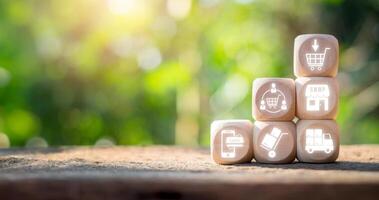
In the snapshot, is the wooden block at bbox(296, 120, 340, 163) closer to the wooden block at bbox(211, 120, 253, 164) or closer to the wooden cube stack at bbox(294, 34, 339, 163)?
the wooden cube stack at bbox(294, 34, 339, 163)

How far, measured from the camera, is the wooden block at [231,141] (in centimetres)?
158

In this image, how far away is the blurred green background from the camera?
3.73m

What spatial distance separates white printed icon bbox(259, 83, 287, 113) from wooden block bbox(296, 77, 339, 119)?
1.6 inches

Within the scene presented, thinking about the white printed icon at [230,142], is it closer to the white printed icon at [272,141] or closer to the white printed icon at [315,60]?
the white printed icon at [272,141]

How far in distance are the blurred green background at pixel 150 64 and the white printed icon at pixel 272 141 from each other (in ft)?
6.76

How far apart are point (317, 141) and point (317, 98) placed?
10 centimetres

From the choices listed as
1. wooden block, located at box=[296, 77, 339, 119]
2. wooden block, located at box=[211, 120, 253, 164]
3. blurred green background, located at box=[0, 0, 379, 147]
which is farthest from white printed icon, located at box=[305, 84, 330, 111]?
blurred green background, located at box=[0, 0, 379, 147]

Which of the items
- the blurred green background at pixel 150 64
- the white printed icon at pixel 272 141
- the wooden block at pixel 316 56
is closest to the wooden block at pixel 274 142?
the white printed icon at pixel 272 141

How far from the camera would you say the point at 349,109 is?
379 cm

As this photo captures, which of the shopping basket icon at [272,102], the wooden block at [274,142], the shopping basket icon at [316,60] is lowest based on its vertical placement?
the wooden block at [274,142]

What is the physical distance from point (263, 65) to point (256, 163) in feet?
7.35

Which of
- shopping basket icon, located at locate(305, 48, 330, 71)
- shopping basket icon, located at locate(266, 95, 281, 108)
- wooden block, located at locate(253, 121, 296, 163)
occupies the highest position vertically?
shopping basket icon, located at locate(305, 48, 330, 71)

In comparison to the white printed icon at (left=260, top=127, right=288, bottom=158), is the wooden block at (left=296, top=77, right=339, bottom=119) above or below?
above

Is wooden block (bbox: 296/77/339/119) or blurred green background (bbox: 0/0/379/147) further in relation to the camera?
blurred green background (bbox: 0/0/379/147)
